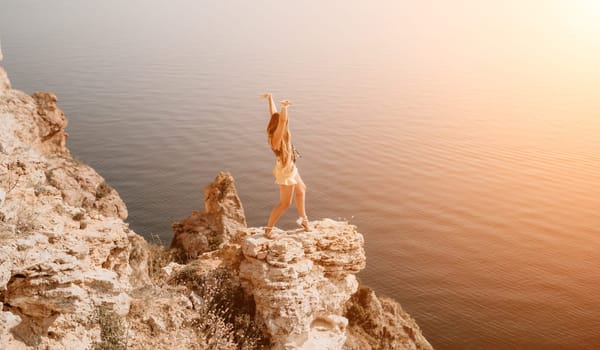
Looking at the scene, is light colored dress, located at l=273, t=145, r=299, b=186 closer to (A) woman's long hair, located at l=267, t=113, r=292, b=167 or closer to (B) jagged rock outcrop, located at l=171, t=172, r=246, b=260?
(A) woman's long hair, located at l=267, t=113, r=292, b=167

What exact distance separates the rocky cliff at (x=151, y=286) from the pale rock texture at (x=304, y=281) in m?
0.02

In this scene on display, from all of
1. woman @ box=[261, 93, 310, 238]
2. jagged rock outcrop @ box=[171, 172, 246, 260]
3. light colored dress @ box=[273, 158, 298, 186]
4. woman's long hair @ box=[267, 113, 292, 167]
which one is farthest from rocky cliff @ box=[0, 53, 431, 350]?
jagged rock outcrop @ box=[171, 172, 246, 260]

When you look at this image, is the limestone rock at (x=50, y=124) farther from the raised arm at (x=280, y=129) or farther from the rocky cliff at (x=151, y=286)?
the raised arm at (x=280, y=129)

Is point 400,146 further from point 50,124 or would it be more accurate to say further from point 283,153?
point 283,153

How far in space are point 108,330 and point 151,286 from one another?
A: 1.09 m

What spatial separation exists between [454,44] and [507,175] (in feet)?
152

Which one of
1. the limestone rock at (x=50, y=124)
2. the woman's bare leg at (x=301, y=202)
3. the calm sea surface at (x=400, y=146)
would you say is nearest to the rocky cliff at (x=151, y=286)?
the woman's bare leg at (x=301, y=202)

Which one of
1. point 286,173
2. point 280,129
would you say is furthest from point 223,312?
point 280,129

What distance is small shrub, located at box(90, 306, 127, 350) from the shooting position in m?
5.19

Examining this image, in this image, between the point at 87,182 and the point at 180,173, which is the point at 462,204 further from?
the point at 87,182

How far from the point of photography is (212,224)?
1190cm

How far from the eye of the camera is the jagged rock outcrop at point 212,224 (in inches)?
443

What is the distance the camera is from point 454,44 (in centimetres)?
6700

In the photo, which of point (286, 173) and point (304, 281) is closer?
point (304, 281)
